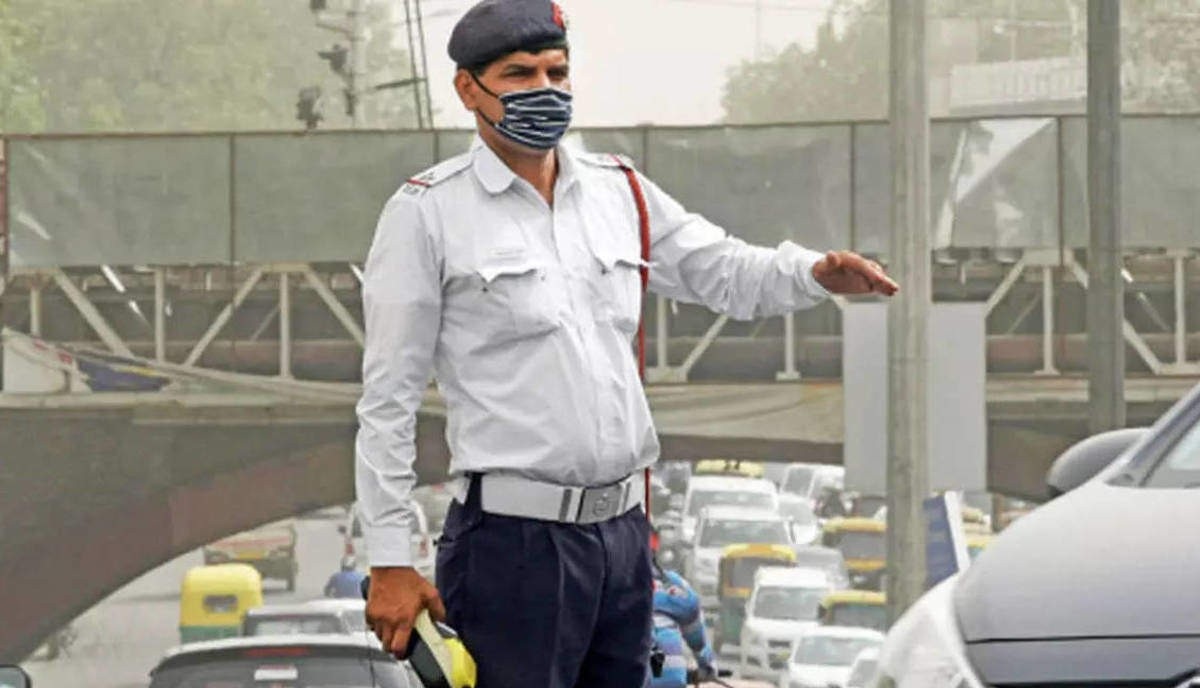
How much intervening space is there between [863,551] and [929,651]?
69277 mm

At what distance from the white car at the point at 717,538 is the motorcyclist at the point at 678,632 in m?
53.7

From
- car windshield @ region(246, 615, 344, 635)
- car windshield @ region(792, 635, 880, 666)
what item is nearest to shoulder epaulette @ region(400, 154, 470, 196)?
car windshield @ region(246, 615, 344, 635)

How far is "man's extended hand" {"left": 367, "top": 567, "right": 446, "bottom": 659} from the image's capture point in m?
6.60

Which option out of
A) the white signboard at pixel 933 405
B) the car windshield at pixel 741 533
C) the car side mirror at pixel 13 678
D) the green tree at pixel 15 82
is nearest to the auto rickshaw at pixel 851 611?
the car windshield at pixel 741 533

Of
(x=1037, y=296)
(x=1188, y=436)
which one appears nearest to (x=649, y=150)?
(x=1037, y=296)

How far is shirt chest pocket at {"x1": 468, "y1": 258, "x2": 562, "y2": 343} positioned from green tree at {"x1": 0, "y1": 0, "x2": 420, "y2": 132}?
75.3 metres

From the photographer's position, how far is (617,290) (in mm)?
6859

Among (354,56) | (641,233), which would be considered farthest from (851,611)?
(641,233)

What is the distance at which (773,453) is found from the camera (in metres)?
54.4

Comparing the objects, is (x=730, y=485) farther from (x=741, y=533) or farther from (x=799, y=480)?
(x=799, y=480)

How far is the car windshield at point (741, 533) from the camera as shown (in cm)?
7231

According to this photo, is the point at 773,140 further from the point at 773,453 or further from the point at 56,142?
the point at 56,142

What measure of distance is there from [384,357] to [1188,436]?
1.39 meters

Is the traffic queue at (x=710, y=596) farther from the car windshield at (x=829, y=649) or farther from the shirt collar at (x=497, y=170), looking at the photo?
the shirt collar at (x=497, y=170)
